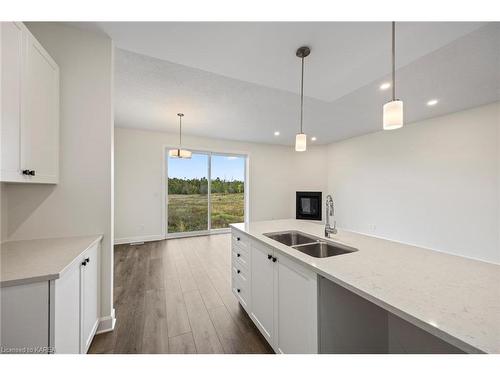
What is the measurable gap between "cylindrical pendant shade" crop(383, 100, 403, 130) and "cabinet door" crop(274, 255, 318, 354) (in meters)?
1.16

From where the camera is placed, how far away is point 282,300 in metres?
1.28

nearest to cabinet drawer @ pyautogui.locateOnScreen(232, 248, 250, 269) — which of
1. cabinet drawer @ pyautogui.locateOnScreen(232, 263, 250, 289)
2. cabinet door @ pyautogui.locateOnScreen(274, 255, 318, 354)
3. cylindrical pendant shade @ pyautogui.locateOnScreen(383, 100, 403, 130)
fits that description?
cabinet drawer @ pyautogui.locateOnScreen(232, 263, 250, 289)

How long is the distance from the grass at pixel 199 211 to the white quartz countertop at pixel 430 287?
4219 mm

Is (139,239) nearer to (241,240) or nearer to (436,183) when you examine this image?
(241,240)

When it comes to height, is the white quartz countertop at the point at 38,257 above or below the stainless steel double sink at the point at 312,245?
above

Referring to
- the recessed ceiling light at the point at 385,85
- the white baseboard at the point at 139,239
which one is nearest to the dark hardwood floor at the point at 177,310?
the white baseboard at the point at 139,239

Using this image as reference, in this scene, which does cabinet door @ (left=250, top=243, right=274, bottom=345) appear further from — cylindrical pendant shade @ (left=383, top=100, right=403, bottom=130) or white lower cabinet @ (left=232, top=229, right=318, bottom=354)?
cylindrical pendant shade @ (left=383, top=100, right=403, bottom=130)

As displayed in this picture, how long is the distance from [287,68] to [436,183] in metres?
4.21

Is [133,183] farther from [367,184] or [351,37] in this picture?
[367,184]

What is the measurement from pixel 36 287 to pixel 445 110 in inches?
231

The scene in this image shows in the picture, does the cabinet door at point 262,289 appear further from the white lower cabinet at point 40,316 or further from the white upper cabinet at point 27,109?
the white upper cabinet at point 27,109

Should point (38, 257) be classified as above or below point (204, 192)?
below

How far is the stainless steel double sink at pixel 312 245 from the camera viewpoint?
4.82ft

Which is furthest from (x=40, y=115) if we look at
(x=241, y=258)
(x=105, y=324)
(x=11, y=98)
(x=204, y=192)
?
(x=204, y=192)
